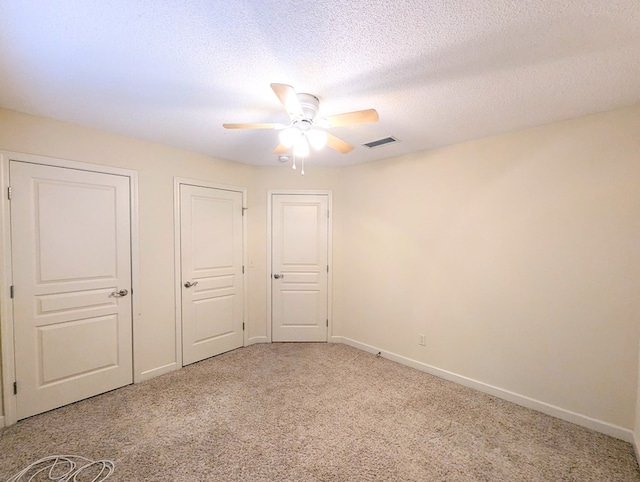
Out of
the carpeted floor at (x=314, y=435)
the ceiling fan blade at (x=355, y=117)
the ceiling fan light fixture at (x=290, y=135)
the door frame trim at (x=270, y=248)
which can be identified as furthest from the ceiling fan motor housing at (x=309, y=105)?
the carpeted floor at (x=314, y=435)

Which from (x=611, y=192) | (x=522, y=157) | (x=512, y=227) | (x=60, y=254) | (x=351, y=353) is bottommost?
(x=351, y=353)

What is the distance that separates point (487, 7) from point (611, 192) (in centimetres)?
184

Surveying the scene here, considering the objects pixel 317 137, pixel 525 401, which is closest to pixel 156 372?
pixel 317 137

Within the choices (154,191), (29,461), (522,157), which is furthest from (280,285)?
(522,157)

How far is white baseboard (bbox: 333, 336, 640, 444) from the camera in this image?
2107 mm

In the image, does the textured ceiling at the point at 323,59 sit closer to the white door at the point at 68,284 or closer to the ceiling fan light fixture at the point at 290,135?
the ceiling fan light fixture at the point at 290,135

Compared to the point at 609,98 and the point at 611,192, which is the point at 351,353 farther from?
the point at 609,98

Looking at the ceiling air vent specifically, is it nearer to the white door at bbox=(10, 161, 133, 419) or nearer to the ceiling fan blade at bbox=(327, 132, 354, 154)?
the ceiling fan blade at bbox=(327, 132, 354, 154)

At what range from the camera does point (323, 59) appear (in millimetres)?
1553

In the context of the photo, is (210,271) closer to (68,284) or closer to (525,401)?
(68,284)

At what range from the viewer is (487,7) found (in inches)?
47.7

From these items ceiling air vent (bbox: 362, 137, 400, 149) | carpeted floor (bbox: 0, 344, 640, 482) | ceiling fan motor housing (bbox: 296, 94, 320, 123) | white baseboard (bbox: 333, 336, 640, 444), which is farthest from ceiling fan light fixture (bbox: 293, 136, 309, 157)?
white baseboard (bbox: 333, 336, 640, 444)

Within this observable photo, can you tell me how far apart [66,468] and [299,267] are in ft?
9.06

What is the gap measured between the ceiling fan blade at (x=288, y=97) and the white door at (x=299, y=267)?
7.10 feet
